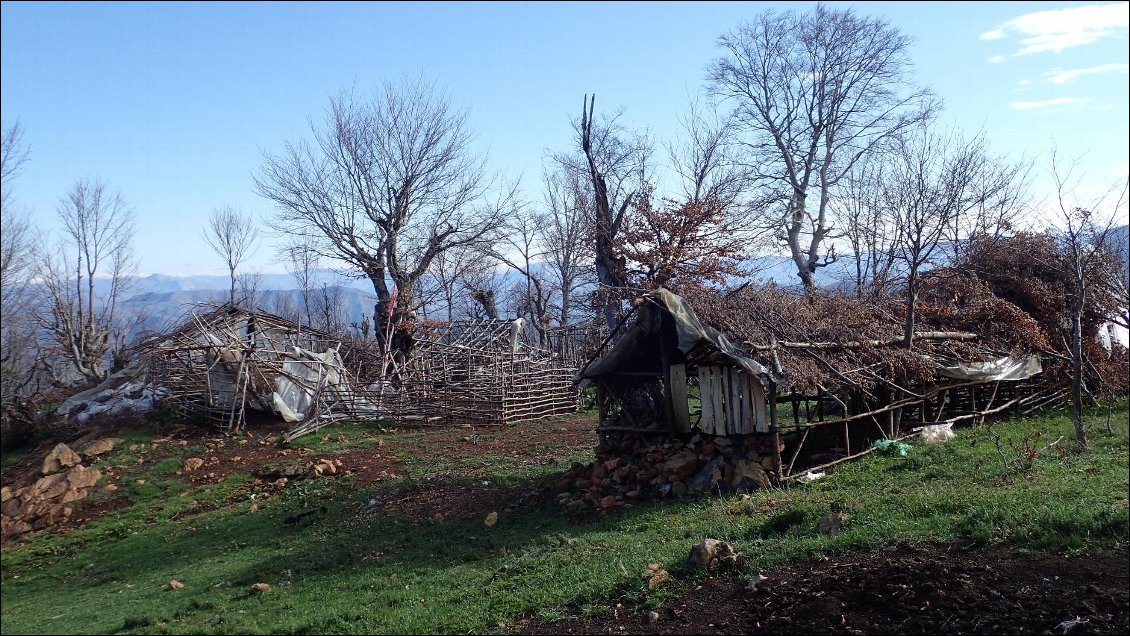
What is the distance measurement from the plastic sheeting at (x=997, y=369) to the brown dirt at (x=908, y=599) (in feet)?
25.4

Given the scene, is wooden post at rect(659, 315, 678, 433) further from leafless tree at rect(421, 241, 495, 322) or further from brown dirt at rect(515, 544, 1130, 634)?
leafless tree at rect(421, 241, 495, 322)

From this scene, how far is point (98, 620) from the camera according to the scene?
24.0 ft

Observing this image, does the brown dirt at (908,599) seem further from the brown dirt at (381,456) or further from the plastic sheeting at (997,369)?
the plastic sheeting at (997,369)

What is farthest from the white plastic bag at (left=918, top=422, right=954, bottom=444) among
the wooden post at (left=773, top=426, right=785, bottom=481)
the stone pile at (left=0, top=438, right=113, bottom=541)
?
the stone pile at (left=0, top=438, right=113, bottom=541)

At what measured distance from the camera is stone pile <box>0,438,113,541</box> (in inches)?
458

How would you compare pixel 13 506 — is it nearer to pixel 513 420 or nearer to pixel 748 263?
pixel 513 420

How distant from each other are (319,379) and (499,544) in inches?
521

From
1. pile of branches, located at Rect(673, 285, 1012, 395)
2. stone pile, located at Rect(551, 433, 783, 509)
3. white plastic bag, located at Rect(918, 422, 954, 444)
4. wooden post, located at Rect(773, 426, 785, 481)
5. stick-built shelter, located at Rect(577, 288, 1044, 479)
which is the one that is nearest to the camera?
wooden post, located at Rect(773, 426, 785, 481)

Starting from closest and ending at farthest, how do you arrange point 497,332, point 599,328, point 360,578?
point 360,578 → point 497,332 → point 599,328

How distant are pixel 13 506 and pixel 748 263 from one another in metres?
19.9

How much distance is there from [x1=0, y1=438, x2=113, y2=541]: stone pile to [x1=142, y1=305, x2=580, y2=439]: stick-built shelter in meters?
3.59

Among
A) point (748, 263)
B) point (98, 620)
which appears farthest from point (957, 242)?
point (98, 620)

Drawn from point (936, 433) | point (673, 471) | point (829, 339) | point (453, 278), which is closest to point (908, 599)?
point (673, 471)

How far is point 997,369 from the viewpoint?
14289 mm
